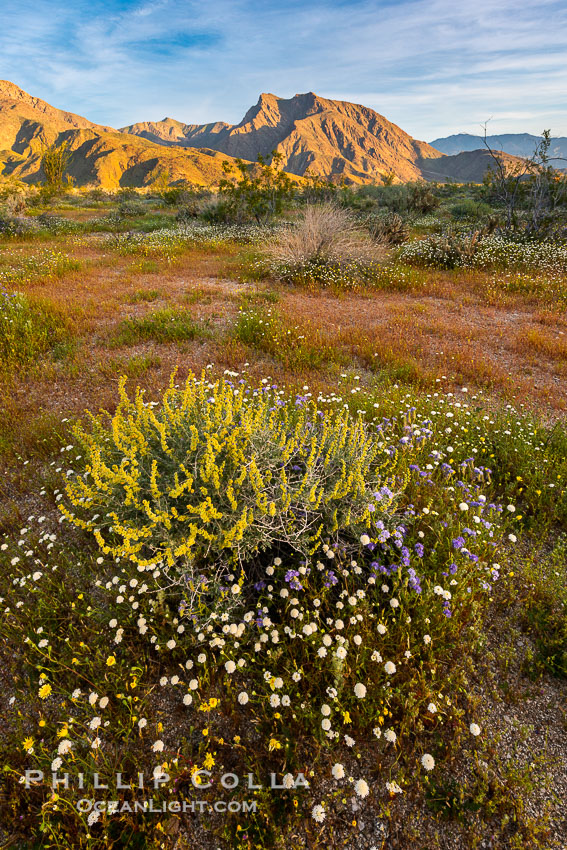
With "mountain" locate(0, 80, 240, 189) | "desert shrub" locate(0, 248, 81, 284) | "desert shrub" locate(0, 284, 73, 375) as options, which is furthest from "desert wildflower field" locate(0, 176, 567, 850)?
"mountain" locate(0, 80, 240, 189)

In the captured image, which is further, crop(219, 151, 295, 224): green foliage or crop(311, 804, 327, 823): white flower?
crop(219, 151, 295, 224): green foliage

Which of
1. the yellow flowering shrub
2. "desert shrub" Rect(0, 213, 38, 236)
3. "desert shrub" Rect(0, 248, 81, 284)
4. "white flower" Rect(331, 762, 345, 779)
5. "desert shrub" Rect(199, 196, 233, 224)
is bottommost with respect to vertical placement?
"white flower" Rect(331, 762, 345, 779)

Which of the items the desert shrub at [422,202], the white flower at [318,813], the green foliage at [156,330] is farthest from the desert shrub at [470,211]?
the white flower at [318,813]

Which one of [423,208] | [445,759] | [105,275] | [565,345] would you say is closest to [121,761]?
[445,759]

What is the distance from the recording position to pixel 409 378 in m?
5.65

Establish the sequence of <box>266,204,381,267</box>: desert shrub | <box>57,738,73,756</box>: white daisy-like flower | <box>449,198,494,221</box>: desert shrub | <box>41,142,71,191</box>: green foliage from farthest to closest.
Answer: <box>41,142,71,191</box>: green foliage
<box>449,198,494,221</box>: desert shrub
<box>266,204,381,267</box>: desert shrub
<box>57,738,73,756</box>: white daisy-like flower

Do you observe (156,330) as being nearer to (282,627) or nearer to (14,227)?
(282,627)

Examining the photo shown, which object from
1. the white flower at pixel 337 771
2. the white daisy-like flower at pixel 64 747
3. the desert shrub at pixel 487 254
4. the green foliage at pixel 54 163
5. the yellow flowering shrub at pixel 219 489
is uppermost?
the green foliage at pixel 54 163

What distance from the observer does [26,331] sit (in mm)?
6656

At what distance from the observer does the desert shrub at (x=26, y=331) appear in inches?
244

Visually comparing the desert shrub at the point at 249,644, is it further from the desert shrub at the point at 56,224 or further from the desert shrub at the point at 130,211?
Result: the desert shrub at the point at 130,211

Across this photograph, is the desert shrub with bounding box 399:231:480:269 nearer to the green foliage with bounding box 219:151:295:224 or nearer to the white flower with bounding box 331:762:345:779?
the green foliage with bounding box 219:151:295:224

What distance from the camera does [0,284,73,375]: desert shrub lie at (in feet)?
20.4

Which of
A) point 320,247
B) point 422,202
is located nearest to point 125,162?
point 422,202
